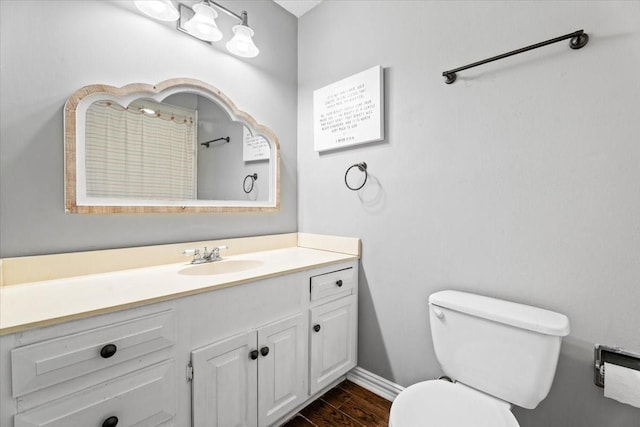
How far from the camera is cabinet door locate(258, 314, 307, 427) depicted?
4.15 feet

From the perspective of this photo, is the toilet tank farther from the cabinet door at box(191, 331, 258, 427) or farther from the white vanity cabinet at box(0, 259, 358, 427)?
the cabinet door at box(191, 331, 258, 427)

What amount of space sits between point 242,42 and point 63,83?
89 centimetres

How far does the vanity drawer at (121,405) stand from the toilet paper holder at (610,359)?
5.04 feet

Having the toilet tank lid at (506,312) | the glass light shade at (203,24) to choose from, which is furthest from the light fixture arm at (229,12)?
the toilet tank lid at (506,312)

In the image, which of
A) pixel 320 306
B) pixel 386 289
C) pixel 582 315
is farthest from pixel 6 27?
pixel 582 315

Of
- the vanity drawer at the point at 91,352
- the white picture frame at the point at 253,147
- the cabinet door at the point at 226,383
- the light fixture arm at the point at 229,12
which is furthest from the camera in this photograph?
the white picture frame at the point at 253,147

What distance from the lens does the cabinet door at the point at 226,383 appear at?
1070 mm

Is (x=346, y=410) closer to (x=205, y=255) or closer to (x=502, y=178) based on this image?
(x=205, y=255)

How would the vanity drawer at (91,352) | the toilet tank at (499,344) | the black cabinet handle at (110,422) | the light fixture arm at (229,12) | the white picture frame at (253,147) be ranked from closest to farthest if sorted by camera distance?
the vanity drawer at (91,352), the black cabinet handle at (110,422), the toilet tank at (499,344), the light fixture arm at (229,12), the white picture frame at (253,147)

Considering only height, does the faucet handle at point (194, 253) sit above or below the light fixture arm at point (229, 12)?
below

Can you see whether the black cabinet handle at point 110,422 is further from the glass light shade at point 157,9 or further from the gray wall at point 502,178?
the glass light shade at point 157,9

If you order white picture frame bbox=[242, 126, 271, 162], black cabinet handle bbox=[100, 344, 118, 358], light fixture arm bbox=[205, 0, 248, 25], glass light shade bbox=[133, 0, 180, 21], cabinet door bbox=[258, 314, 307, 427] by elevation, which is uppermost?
light fixture arm bbox=[205, 0, 248, 25]

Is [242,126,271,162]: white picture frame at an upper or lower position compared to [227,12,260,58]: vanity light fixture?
lower

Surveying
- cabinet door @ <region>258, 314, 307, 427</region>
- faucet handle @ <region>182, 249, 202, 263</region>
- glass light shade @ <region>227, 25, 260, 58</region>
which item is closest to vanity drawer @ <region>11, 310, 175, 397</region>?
cabinet door @ <region>258, 314, 307, 427</region>
